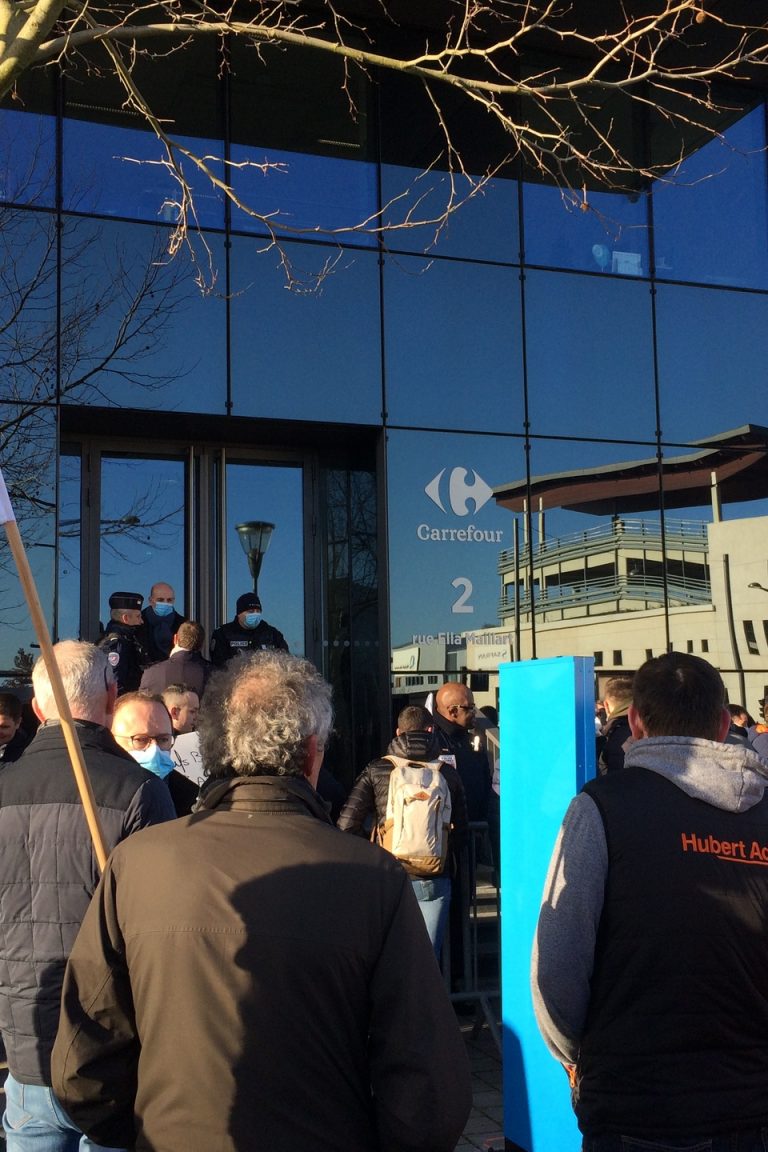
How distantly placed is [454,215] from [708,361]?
9.92 feet

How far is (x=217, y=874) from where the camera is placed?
7.46 feet

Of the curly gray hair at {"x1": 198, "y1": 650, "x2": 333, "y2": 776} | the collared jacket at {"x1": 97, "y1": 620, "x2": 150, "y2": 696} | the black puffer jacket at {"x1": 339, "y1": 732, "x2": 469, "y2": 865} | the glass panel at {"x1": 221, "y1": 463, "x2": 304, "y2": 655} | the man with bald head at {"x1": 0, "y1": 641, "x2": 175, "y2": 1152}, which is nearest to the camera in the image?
the curly gray hair at {"x1": 198, "y1": 650, "x2": 333, "y2": 776}

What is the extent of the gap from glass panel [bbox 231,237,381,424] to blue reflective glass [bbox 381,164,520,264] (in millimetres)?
581

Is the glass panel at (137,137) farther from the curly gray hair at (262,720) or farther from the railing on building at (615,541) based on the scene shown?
the curly gray hair at (262,720)

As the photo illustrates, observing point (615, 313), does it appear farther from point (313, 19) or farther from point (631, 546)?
point (313, 19)

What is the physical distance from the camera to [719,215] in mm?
13250

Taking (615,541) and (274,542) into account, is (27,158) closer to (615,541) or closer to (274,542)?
(274,542)

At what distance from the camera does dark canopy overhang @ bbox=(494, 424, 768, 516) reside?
12.0 m

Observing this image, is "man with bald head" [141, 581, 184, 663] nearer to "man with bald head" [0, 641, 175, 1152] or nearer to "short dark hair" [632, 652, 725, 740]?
"man with bald head" [0, 641, 175, 1152]

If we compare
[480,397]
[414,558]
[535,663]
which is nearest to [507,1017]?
[535,663]

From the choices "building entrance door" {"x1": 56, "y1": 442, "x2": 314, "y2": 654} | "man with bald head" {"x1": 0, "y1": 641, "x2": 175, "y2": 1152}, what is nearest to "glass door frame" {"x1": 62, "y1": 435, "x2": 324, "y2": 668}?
"building entrance door" {"x1": 56, "y1": 442, "x2": 314, "y2": 654}

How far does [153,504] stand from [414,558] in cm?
245

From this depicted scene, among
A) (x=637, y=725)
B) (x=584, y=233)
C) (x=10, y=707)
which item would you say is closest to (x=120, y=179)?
(x=584, y=233)

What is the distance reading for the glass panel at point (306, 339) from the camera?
11.2 metres
